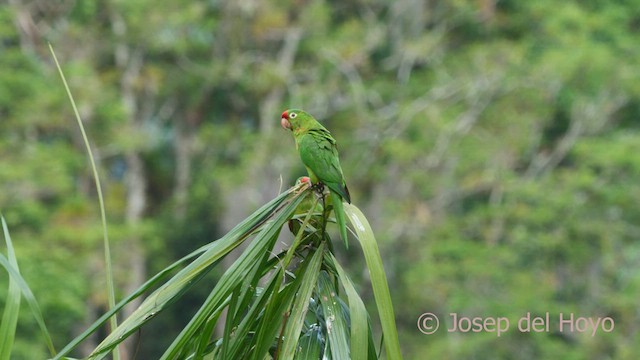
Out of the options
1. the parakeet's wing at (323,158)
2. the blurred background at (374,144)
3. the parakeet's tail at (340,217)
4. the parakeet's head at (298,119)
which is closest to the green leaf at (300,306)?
the parakeet's tail at (340,217)

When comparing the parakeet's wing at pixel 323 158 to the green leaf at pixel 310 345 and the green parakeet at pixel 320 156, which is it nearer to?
the green parakeet at pixel 320 156

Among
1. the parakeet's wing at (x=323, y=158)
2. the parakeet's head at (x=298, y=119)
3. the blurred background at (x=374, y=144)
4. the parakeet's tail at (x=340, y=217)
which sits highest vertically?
the blurred background at (x=374, y=144)

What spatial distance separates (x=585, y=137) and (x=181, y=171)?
564 centimetres

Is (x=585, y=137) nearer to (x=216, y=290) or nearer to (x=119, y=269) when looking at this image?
(x=119, y=269)

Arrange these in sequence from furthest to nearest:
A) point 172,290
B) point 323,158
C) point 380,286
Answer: point 323,158 → point 172,290 → point 380,286

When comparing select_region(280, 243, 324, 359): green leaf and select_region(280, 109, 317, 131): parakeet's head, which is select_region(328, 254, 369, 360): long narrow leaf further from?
select_region(280, 109, 317, 131): parakeet's head

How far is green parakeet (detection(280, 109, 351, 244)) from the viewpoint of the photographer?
188cm

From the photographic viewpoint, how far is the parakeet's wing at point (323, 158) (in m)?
1.95

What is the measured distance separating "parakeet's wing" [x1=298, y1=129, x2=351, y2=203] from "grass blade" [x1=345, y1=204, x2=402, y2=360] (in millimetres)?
260

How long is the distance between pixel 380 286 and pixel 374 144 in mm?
12359

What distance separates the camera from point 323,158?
6.95 ft

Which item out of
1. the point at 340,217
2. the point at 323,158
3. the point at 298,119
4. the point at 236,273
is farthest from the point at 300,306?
the point at 298,119

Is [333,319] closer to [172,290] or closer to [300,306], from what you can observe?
[300,306]

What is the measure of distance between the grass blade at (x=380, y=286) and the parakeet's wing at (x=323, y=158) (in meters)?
0.26
